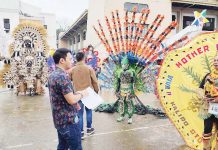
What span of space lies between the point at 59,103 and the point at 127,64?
3.53m

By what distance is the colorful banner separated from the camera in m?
4.25

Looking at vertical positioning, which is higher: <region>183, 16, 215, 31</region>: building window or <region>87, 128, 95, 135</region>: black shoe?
<region>183, 16, 215, 31</region>: building window

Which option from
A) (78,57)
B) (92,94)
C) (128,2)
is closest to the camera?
(92,94)

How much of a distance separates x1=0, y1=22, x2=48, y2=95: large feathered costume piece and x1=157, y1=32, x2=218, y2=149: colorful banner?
8.35m

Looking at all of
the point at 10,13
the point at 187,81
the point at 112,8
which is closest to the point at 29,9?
the point at 10,13

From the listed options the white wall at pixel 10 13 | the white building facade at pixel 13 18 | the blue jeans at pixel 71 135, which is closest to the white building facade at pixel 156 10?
the blue jeans at pixel 71 135

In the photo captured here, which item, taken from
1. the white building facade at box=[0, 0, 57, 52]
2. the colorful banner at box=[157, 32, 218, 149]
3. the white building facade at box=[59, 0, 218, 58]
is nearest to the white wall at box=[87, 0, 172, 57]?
the white building facade at box=[59, 0, 218, 58]

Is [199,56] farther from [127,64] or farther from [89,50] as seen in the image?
[89,50]

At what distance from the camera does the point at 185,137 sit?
4520 mm

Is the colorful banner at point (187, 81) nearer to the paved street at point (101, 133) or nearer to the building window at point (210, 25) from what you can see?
the paved street at point (101, 133)

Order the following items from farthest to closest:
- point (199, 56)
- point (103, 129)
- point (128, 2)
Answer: point (128, 2), point (103, 129), point (199, 56)

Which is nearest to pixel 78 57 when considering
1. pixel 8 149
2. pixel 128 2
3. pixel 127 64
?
pixel 127 64

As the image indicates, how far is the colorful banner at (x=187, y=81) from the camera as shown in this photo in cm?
425

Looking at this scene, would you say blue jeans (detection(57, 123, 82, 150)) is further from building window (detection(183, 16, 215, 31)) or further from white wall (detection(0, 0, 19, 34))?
white wall (detection(0, 0, 19, 34))
